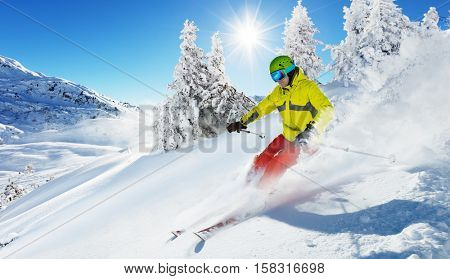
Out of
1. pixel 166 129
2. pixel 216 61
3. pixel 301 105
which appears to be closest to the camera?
pixel 301 105

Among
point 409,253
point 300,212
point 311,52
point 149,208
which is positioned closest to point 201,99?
point 311,52

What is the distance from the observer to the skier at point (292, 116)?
5.95m

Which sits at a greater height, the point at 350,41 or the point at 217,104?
the point at 350,41

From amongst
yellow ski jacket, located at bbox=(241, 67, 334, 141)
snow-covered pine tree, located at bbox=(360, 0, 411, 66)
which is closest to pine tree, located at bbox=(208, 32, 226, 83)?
snow-covered pine tree, located at bbox=(360, 0, 411, 66)

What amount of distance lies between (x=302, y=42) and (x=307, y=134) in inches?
963

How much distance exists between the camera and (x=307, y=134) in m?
5.97

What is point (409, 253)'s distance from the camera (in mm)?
3143

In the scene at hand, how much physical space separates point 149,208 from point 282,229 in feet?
14.8

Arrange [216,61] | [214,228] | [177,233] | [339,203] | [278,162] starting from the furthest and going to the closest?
[216,61], [278,162], [177,233], [214,228], [339,203]

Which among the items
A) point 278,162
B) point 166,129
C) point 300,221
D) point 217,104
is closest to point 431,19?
point 217,104

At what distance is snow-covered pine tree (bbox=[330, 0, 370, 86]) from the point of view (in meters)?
28.1

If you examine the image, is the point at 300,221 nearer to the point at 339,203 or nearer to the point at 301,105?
the point at 339,203

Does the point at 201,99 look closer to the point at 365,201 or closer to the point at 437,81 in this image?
the point at 437,81

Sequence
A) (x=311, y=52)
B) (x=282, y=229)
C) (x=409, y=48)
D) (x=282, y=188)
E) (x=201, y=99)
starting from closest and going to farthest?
(x=282, y=229) < (x=282, y=188) < (x=409, y=48) < (x=201, y=99) < (x=311, y=52)
